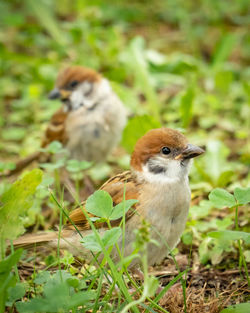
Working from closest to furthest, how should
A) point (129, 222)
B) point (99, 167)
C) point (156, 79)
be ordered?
point (129, 222) → point (99, 167) → point (156, 79)

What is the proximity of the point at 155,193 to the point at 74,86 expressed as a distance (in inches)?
88.7

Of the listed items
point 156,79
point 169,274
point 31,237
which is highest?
point 156,79

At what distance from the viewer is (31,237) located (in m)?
2.88

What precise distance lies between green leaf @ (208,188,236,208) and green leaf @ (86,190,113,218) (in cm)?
49

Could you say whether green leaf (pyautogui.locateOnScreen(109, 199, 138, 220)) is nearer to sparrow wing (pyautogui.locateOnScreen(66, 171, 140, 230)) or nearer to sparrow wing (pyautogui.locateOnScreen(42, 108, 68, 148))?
sparrow wing (pyautogui.locateOnScreen(66, 171, 140, 230))

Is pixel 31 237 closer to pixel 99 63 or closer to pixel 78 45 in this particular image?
pixel 99 63

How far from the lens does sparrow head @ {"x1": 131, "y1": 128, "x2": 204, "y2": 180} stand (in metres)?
2.81

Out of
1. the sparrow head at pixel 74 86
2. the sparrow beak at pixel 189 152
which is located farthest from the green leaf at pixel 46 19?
the sparrow beak at pixel 189 152

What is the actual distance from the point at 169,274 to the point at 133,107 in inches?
110

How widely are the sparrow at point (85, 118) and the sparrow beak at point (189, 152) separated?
1.78 meters

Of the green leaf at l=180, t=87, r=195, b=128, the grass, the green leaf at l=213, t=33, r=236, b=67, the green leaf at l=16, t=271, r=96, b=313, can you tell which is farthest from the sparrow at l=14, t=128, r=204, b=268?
the green leaf at l=213, t=33, r=236, b=67

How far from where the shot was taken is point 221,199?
97.9 inches

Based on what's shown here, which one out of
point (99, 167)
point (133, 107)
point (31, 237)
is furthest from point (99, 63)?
point (31, 237)

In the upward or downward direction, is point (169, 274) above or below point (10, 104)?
below
